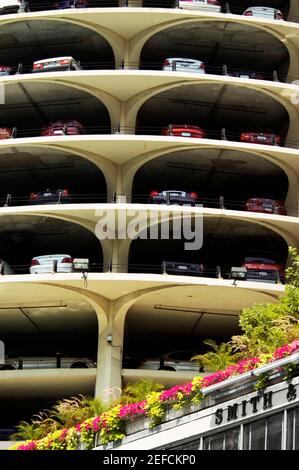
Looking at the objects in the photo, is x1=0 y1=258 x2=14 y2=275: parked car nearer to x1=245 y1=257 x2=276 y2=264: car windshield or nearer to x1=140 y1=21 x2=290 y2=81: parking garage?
x1=245 y1=257 x2=276 y2=264: car windshield

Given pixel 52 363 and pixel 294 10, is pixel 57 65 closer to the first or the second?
pixel 52 363

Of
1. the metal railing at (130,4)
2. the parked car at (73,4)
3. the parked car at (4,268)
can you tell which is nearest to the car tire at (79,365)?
the parked car at (4,268)

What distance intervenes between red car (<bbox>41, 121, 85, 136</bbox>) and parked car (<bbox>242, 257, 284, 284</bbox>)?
8.39 meters

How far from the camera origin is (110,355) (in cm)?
3475

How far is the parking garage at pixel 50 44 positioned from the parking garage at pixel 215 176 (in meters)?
5.51

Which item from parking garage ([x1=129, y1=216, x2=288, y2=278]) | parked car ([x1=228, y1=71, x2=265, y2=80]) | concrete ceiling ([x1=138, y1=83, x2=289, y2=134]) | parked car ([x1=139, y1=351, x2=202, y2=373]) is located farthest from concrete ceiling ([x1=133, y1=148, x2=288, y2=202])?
parked car ([x1=139, y1=351, x2=202, y2=373])

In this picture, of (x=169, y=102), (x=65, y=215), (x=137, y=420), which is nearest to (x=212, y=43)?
(x=169, y=102)

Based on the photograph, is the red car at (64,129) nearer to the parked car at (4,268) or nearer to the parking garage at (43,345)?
the parked car at (4,268)

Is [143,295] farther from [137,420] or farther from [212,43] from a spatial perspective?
[212,43]

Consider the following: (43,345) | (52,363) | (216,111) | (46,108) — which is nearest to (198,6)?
(216,111)

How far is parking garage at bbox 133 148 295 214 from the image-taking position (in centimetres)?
3931

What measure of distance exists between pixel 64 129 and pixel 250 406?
19.6 meters

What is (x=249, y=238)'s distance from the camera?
3953 centimetres

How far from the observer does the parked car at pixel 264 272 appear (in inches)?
1410
